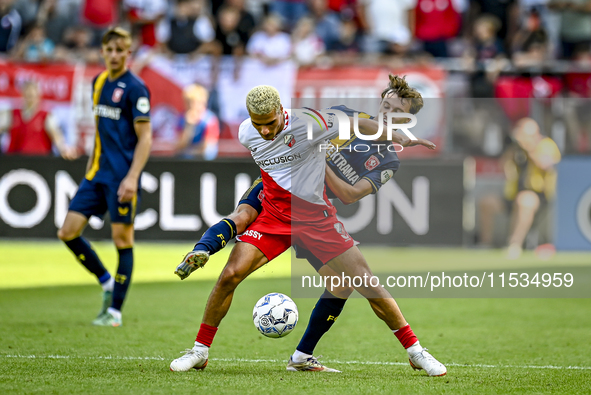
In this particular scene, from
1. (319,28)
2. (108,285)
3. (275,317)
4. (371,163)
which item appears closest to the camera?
(275,317)

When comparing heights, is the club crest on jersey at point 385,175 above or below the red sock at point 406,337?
above

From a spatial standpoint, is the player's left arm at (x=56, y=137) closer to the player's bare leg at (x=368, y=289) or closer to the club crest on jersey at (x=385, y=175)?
the club crest on jersey at (x=385, y=175)

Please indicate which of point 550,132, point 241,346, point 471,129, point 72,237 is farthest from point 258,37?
point 241,346

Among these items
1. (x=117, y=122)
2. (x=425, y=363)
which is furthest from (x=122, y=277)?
(x=425, y=363)

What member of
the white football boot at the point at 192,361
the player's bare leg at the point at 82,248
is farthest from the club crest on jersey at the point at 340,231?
the player's bare leg at the point at 82,248

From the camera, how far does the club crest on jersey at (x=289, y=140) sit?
5.28m

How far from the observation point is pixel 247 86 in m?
13.5

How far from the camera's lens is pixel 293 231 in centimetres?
538

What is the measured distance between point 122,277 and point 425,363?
3.09m

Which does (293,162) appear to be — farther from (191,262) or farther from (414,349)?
(414,349)

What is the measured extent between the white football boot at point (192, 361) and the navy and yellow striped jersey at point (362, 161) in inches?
55.2

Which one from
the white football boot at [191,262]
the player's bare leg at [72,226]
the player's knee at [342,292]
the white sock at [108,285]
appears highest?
the white football boot at [191,262]

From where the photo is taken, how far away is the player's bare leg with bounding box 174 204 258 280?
5031 mm

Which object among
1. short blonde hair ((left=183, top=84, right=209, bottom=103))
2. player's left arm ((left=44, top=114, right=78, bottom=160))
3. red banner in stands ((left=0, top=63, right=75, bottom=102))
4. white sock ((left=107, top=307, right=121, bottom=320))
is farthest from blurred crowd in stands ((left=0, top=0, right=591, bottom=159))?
white sock ((left=107, top=307, right=121, bottom=320))
